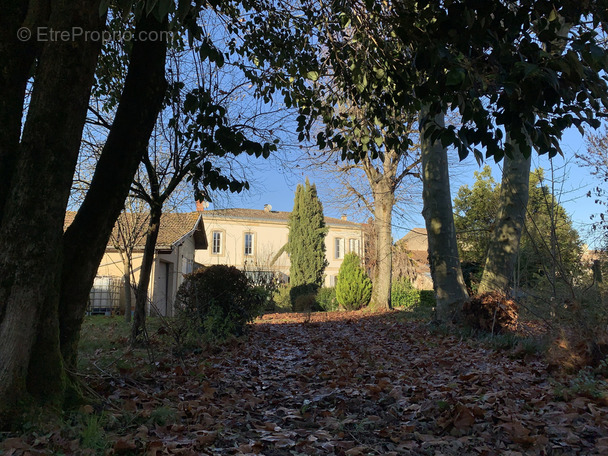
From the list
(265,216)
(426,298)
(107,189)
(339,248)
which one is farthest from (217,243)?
(107,189)

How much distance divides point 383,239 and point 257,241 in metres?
19.7

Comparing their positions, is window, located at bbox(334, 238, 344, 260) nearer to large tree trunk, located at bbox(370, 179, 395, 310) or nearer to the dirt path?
large tree trunk, located at bbox(370, 179, 395, 310)

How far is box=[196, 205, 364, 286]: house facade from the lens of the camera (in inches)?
1419

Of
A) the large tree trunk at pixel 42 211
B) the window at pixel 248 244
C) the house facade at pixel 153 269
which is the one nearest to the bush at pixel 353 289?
the house facade at pixel 153 269

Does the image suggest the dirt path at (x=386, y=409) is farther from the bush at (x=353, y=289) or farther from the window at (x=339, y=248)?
the window at (x=339, y=248)

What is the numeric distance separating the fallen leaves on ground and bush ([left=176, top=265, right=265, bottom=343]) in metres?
1.94

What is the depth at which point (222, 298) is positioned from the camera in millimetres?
9195

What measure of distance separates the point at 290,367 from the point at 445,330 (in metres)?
4.24

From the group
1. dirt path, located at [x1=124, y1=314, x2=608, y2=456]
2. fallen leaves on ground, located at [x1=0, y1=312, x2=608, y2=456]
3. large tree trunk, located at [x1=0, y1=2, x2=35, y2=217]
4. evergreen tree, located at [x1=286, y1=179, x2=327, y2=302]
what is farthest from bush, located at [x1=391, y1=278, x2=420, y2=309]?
large tree trunk, located at [x1=0, y1=2, x2=35, y2=217]

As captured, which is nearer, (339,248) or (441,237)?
(441,237)

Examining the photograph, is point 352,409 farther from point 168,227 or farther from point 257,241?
point 257,241

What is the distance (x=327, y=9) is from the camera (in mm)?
7070

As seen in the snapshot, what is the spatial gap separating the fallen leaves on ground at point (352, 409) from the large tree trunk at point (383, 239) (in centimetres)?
1303

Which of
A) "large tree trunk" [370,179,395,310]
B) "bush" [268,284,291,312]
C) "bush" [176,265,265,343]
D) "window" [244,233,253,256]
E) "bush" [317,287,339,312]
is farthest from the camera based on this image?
"window" [244,233,253,256]
